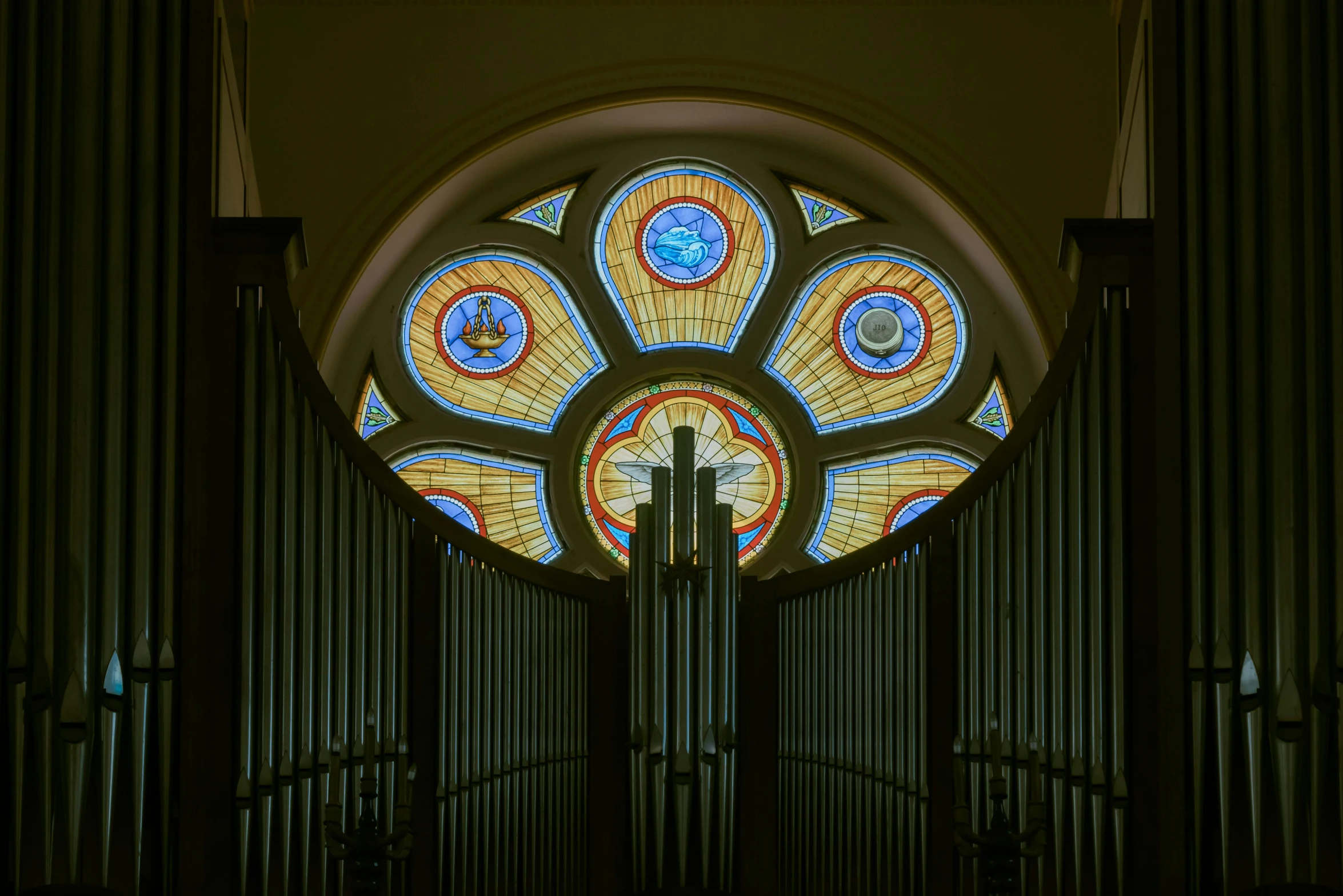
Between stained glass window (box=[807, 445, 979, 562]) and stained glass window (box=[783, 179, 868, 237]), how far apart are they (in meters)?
1.55

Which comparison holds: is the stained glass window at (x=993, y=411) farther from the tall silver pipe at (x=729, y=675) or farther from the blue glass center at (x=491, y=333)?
the tall silver pipe at (x=729, y=675)

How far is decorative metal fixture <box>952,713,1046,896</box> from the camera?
5.82 m

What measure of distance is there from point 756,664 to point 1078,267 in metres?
3.08

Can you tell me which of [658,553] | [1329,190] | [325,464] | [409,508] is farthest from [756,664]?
[1329,190]

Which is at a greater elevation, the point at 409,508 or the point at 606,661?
the point at 409,508

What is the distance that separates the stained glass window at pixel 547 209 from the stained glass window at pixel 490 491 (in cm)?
154

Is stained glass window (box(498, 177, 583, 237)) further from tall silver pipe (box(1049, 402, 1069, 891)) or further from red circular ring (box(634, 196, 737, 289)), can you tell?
tall silver pipe (box(1049, 402, 1069, 891))

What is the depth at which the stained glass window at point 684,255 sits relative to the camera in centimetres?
1247

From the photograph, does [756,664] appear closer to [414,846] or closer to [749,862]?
[749,862]

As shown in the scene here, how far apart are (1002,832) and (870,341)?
6810 millimetres

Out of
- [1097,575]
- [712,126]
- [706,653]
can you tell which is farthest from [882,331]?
[1097,575]

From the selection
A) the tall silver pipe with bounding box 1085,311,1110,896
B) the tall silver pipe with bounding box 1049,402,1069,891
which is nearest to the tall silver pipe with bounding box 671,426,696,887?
the tall silver pipe with bounding box 1049,402,1069,891

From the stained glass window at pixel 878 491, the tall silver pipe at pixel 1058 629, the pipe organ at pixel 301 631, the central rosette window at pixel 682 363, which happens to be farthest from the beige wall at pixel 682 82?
the tall silver pipe at pixel 1058 629

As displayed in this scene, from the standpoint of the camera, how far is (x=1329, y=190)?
5.56 m
